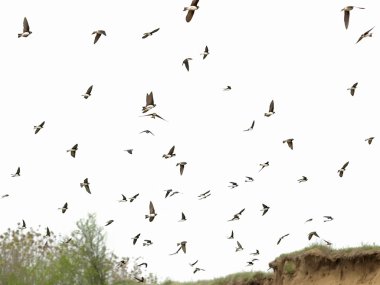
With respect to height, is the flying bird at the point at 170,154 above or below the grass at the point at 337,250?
above

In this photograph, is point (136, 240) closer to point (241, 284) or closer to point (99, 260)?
point (241, 284)

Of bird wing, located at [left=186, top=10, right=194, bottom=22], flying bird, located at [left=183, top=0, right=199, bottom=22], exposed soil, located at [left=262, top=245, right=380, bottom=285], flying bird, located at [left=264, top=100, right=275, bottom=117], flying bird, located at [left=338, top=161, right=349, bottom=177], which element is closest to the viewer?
bird wing, located at [left=186, top=10, right=194, bottom=22]

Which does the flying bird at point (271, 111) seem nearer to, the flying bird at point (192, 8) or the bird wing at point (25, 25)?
the flying bird at point (192, 8)

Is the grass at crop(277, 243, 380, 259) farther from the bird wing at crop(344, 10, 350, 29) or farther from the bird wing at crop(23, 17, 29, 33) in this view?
the bird wing at crop(23, 17, 29, 33)

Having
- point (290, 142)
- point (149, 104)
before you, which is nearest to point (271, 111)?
point (290, 142)

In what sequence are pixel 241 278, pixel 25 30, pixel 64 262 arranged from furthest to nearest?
pixel 64 262 < pixel 241 278 < pixel 25 30

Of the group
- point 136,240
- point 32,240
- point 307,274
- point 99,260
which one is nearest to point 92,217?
point 99,260

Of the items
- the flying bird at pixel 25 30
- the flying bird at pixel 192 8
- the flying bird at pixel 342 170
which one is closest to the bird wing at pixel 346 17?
the flying bird at pixel 192 8

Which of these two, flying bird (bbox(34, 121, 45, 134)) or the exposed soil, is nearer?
the exposed soil

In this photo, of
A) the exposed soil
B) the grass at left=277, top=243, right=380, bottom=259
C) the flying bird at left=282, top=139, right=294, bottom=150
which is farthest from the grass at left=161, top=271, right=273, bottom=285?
the flying bird at left=282, top=139, right=294, bottom=150

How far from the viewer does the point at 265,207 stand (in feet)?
113

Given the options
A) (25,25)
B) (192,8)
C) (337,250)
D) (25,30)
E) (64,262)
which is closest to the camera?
(192,8)

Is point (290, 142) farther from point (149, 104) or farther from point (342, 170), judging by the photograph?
point (149, 104)

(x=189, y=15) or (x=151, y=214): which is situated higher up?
(x=189, y=15)
